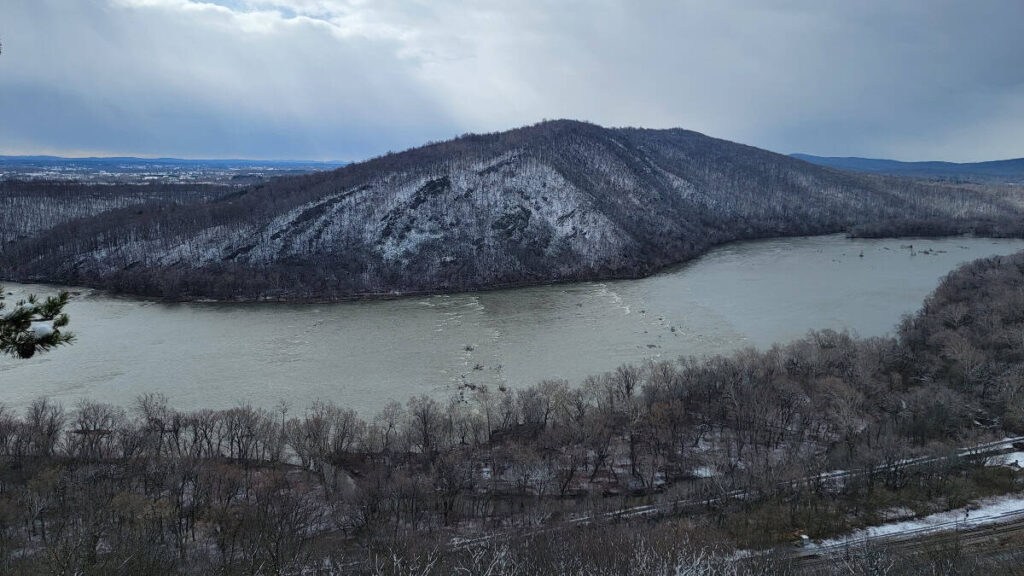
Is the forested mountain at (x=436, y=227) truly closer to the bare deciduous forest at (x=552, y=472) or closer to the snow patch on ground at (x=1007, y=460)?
the bare deciduous forest at (x=552, y=472)

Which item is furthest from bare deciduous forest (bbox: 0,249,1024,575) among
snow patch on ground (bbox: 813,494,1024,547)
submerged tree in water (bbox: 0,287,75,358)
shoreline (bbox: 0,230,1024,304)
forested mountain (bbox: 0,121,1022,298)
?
forested mountain (bbox: 0,121,1022,298)

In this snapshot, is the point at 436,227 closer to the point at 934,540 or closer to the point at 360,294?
the point at 360,294

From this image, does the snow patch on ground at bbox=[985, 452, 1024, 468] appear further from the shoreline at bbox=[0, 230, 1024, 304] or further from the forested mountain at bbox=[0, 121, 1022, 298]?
the forested mountain at bbox=[0, 121, 1022, 298]

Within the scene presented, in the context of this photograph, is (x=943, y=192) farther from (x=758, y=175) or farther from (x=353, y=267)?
(x=353, y=267)

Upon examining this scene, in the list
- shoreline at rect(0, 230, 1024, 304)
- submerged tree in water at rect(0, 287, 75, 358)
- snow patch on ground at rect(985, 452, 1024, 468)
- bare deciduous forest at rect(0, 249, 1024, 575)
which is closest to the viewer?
submerged tree in water at rect(0, 287, 75, 358)

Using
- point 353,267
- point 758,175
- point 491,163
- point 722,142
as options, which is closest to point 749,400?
point 353,267

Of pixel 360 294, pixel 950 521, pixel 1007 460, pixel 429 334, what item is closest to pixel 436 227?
pixel 360 294

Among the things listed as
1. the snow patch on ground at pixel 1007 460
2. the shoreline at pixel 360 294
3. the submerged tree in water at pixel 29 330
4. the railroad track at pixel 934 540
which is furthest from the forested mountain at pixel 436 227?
the submerged tree in water at pixel 29 330

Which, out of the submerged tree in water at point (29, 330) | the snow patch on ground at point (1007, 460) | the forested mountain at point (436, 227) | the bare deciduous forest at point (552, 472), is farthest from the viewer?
the forested mountain at point (436, 227)
